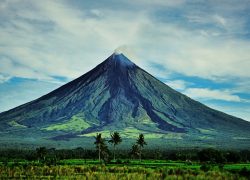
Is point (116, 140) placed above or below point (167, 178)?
above

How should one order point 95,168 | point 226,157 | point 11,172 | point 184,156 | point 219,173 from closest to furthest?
point 219,173, point 11,172, point 95,168, point 226,157, point 184,156

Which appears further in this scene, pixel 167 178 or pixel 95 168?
pixel 95 168

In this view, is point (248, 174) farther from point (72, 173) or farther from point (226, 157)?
point (226, 157)

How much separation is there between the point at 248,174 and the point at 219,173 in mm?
3557

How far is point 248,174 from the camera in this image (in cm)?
5469

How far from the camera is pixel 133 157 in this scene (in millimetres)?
107312

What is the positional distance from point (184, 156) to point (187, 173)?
44.2 meters

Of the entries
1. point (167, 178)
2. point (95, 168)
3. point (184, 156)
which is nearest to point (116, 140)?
point (184, 156)

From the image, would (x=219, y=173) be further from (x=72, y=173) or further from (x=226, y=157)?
(x=226, y=157)

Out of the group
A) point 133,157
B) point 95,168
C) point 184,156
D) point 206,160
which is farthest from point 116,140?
point 95,168

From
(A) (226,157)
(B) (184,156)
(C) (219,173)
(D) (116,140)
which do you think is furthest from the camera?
(D) (116,140)

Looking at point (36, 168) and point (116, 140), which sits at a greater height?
point (116, 140)

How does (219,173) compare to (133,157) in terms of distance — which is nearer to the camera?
(219,173)

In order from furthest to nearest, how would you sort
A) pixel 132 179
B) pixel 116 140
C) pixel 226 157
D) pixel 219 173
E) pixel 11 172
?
pixel 116 140 → pixel 226 157 → pixel 11 172 → pixel 219 173 → pixel 132 179
